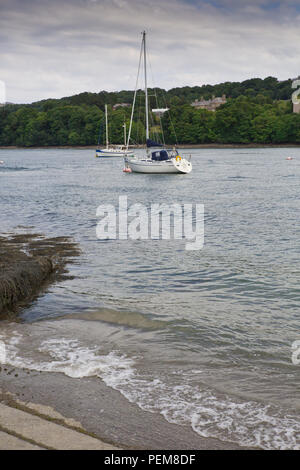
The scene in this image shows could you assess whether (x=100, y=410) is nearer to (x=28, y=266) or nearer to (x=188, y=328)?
(x=188, y=328)

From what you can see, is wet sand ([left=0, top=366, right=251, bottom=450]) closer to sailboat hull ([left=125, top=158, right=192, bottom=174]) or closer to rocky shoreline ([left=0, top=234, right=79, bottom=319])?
rocky shoreline ([left=0, top=234, right=79, bottom=319])

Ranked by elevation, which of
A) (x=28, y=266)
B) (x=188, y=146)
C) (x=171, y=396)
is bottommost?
(x=171, y=396)

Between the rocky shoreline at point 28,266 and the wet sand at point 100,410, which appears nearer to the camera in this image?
the wet sand at point 100,410

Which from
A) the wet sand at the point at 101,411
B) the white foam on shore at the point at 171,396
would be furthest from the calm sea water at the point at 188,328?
the wet sand at the point at 101,411

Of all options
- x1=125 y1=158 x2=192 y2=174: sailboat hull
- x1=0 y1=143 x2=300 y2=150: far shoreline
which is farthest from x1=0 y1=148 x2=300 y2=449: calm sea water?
x1=0 y1=143 x2=300 y2=150: far shoreline

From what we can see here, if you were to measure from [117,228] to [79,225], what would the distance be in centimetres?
177

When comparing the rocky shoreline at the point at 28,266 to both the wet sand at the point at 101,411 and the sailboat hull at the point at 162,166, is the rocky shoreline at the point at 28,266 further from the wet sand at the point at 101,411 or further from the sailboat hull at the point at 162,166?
the sailboat hull at the point at 162,166

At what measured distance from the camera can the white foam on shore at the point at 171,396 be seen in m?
5.57

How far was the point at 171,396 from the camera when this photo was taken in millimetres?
6453

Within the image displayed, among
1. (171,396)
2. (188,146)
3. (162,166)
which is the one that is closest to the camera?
(171,396)

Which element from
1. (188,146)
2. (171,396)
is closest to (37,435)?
(171,396)

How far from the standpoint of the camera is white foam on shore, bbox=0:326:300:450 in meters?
5.57
